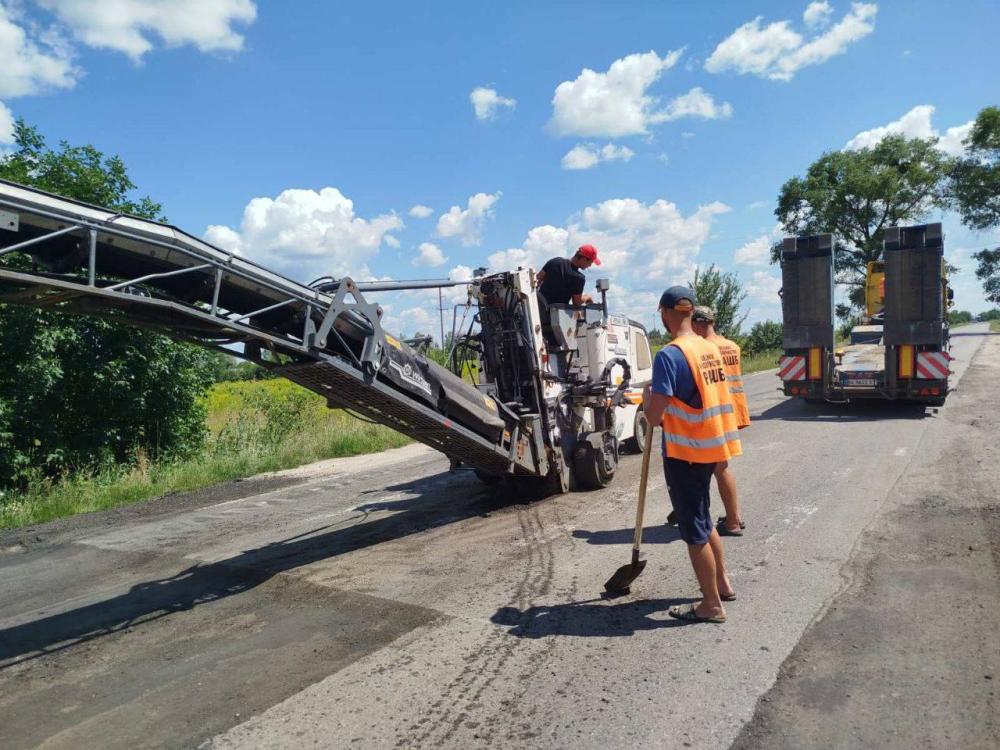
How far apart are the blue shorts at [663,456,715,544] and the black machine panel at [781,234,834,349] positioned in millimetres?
10636

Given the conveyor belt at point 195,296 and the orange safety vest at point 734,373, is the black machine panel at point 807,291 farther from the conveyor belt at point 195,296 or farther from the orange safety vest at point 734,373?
the conveyor belt at point 195,296

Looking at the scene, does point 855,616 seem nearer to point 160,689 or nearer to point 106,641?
point 160,689

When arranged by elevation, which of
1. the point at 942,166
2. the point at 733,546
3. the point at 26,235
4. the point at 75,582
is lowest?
the point at 75,582

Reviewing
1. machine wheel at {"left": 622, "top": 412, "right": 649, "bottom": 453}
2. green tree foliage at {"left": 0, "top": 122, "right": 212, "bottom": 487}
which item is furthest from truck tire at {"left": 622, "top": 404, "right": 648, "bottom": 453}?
green tree foliage at {"left": 0, "top": 122, "right": 212, "bottom": 487}

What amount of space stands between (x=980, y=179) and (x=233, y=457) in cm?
4796

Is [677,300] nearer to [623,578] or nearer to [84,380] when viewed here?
[623,578]

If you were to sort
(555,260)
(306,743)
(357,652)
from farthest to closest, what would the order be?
1. (555,260)
2. (357,652)
3. (306,743)

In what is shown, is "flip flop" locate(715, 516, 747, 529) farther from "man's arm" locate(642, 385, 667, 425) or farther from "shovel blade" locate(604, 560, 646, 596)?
"man's arm" locate(642, 385, 667, 425)

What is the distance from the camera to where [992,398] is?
45.4 ft

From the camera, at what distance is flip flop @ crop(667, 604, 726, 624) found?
4.00 meters

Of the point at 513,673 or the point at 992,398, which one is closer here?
the point at 513,673

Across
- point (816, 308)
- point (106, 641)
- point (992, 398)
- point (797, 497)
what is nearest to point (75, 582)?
point (106, 641)

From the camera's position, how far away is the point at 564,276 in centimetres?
803

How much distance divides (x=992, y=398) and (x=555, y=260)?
11.3 meters
